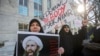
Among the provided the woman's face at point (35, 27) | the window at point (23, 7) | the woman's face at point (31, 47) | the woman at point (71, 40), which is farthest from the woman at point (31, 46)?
the window at point (23, 7)

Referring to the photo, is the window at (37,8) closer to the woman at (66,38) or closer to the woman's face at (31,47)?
the woman at (66,38)

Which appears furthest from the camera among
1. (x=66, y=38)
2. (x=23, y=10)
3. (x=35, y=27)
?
(x=23, y=10)

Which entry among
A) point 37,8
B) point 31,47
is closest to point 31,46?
point 31,47

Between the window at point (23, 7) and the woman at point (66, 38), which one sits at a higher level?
the window at point (23, 7)

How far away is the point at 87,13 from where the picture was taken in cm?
1620

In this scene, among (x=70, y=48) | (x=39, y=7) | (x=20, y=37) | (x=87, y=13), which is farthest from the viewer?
(x=87, y=13)

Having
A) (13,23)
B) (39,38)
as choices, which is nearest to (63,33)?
(39,38)

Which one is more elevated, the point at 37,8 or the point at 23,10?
the point at 37,8

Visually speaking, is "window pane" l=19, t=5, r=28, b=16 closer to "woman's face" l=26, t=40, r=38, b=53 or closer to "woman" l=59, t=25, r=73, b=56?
"woman" l=59, t=25, r=73, b=56

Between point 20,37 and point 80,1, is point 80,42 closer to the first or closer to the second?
point 20,37

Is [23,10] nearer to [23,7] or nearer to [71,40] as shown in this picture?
[23,7]

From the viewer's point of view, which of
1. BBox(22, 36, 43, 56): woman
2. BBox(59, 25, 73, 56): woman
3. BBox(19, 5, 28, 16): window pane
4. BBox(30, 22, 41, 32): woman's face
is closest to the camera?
BBox(22, 36, 43, 56): woman

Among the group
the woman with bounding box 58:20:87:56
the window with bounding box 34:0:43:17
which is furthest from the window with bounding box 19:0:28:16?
the woman with bounding box 58:20:87:56

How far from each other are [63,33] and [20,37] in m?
1.59
